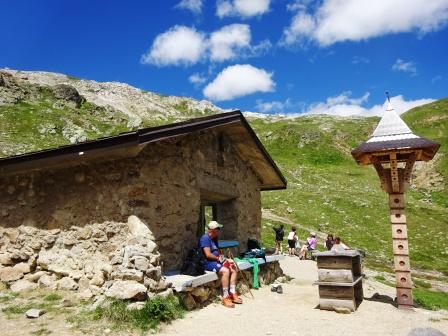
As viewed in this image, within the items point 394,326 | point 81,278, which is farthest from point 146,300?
point 394,326

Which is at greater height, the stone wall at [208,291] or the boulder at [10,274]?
the boulder at [10,274]

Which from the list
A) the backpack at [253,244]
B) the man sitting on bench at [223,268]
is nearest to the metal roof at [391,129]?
the man sitting on bench at [223,268]

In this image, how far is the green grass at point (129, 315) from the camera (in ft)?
21.5

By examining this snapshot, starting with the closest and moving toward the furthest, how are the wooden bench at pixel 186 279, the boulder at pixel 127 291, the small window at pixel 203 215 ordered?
1. the boulder at pixel 127 291
2. the wooden bench at pixel 186 279
3. the small window at pixel 203 215

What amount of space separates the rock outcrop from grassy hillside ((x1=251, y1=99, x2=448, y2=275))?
16.5 meters

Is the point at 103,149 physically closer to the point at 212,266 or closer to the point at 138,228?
the point at 138,228

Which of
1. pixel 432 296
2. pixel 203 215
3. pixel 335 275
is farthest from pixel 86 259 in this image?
pixel 432 296

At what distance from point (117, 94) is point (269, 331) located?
429 ft

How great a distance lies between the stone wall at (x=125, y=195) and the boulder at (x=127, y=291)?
1.59m

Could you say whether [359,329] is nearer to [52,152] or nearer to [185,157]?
[185,157]

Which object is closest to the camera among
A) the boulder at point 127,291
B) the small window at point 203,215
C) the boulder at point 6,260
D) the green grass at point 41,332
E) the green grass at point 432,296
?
the green grass at point 41,332

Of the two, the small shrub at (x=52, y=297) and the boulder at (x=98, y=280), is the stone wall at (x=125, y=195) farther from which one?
the small shrub at (x=52, y=297)

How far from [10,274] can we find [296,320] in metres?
5.80

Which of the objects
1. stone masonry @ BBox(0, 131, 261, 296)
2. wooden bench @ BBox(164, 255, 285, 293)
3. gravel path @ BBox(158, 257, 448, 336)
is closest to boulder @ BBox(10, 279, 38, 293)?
stone masonry @ BBox(0, 131, 261, 296)
